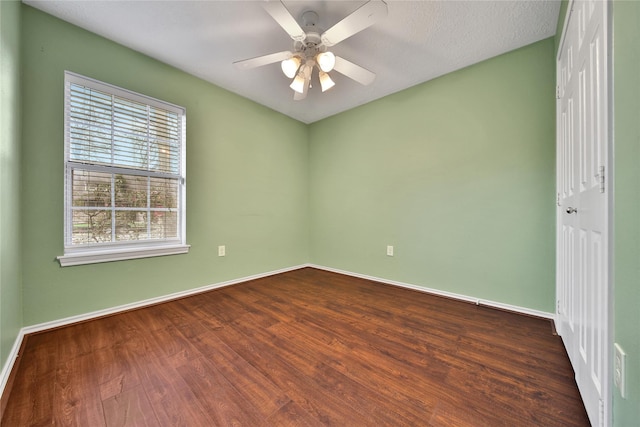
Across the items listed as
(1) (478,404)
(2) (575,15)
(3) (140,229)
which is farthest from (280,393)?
(2) (575,15)

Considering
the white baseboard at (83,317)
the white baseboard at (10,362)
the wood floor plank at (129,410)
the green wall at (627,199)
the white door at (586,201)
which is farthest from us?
the white baseboard at (83,317)

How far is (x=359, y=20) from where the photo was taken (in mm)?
1384

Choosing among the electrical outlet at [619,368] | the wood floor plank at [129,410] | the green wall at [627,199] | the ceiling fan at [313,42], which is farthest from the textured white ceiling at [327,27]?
the wood floor plank at [129,410]

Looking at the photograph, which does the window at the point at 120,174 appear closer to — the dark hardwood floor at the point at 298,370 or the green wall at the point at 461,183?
the dark hardwood floor at the point at 298,370

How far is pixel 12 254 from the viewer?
1.43 metres

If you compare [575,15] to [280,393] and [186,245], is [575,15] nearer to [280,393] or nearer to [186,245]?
[280,393]

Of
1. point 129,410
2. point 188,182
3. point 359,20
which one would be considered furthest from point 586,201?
point 188,182

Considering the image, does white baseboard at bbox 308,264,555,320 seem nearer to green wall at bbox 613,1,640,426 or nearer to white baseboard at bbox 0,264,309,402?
green wall at bbox 613,1,640,426

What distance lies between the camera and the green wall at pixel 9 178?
1.25 meters

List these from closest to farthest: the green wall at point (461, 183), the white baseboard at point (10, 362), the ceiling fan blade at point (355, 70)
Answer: the white baseboard at point (10, 362), the ceiling fan blade at point (355, 70), the green wall at point (461, 183)

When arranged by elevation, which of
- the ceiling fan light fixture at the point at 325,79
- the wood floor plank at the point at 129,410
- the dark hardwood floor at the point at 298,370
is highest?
the ceiling fan light fixture at the point at 325,79

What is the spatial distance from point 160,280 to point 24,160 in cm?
133

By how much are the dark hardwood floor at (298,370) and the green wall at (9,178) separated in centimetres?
27

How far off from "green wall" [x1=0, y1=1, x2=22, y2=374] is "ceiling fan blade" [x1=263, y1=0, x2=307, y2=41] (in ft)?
4.60
